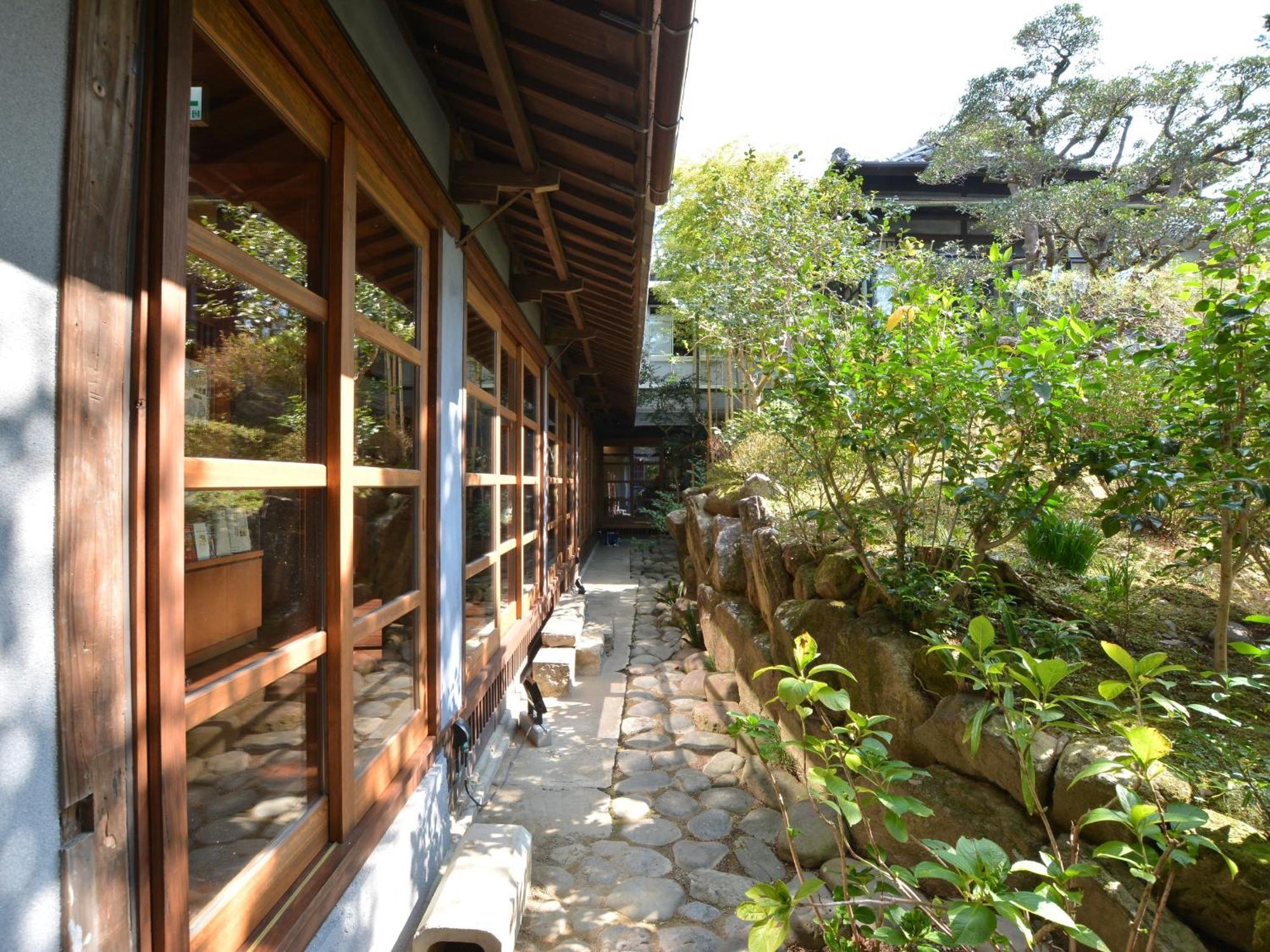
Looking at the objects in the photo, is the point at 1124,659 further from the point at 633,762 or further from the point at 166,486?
the point at 633,762

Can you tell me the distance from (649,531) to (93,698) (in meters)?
18.1

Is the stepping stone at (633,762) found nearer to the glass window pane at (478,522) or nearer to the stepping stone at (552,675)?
the stepping stone at (552,675)

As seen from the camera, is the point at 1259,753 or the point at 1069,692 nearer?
the point at 1259,753

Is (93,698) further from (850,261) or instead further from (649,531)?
(649,531)

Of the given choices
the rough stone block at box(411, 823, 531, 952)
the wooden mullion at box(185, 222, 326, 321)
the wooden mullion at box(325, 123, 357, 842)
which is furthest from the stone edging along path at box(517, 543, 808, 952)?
the wooden mullion at box(185, 222, 326, 321)

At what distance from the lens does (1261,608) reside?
3365 mm

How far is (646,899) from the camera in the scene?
301cm

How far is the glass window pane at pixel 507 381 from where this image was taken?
16.3ft

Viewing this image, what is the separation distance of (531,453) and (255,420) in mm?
4815

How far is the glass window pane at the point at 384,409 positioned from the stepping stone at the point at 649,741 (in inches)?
111

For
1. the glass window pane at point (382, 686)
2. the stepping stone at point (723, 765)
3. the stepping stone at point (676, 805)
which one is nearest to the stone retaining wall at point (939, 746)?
the stepping stone at point (723, 765)

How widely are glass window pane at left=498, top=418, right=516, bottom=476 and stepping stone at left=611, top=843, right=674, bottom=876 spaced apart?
264cm

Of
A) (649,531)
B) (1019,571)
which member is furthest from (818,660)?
(649,531)

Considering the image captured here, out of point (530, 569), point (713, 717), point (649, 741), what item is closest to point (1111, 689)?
point (649, 741)
